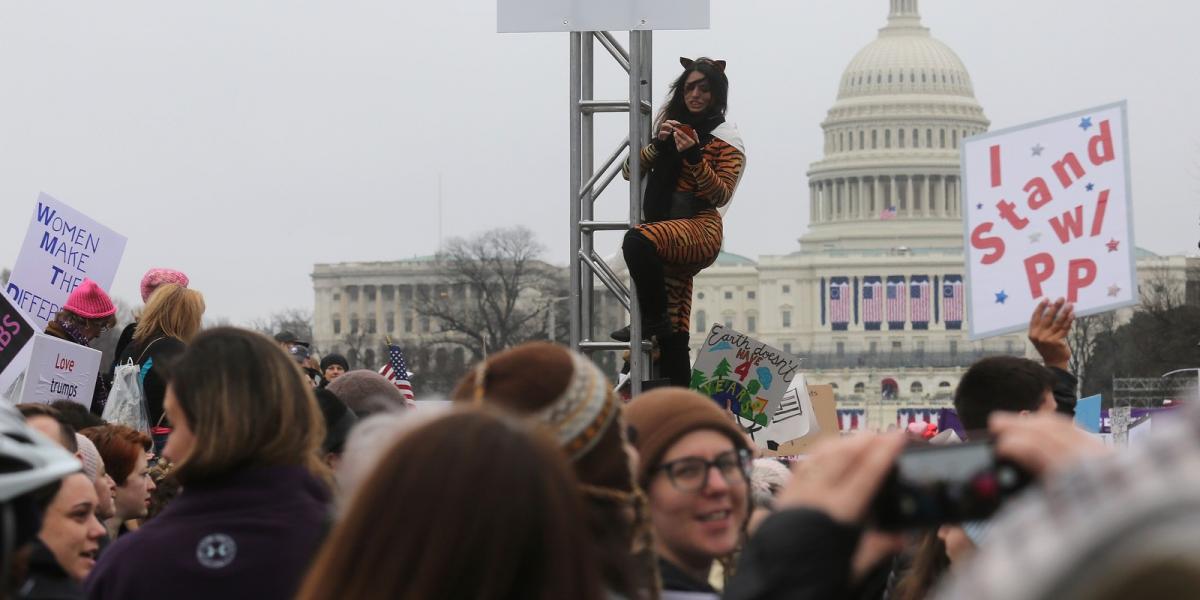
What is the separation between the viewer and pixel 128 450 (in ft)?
17.3

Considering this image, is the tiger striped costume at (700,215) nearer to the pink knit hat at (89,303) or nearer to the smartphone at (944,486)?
the pink knit hat at (89,303)

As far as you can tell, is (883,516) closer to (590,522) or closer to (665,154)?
(590,522)

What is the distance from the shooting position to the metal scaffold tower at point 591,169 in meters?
8.16

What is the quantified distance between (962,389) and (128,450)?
2.47 m

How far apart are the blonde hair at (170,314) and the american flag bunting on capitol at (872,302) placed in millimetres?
121721

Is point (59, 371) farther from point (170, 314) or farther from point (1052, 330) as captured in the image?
Answer: point (1052, 330)

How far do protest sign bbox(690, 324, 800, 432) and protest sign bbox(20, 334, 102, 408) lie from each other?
3164mm

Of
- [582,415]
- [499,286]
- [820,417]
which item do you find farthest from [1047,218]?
[499,286]

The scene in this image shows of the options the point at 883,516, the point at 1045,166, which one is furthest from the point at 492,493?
the point at 1045,166

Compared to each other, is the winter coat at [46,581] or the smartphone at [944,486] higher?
the smartphone at [944,486]

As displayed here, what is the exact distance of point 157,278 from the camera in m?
7.47

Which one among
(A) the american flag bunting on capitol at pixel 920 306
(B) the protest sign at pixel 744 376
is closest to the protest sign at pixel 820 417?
(B) the protest sign at pixel 744 376

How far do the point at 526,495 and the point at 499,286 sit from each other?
3486 inches

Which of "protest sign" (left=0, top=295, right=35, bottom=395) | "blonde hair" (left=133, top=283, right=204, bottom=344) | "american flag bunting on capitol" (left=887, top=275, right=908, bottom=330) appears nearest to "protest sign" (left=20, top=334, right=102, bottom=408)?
"protest sign" (left=0, top=295, right=35, bottom=395)
